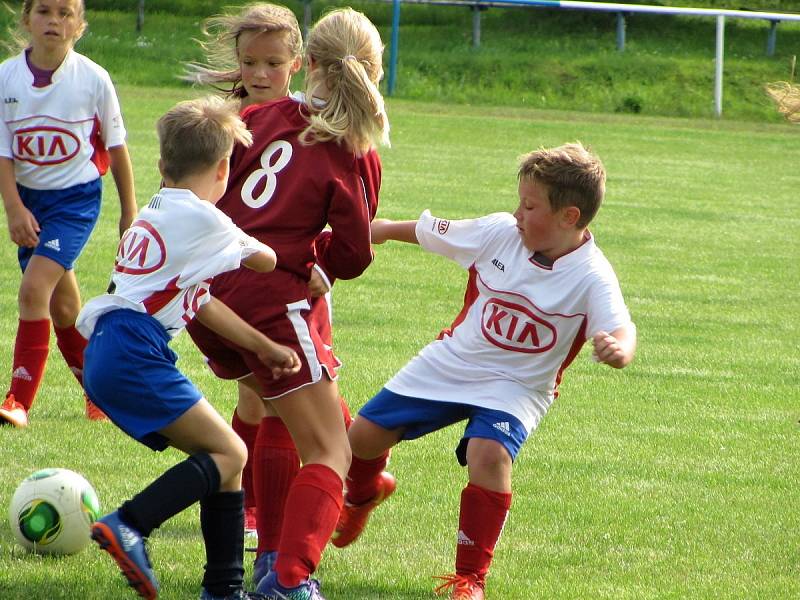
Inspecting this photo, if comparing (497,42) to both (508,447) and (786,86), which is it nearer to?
(786,86)

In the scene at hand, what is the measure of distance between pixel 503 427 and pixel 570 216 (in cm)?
69

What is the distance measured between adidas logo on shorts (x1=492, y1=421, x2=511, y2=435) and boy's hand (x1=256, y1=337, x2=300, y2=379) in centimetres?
67

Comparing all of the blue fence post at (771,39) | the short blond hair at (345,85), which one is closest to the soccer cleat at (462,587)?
the short blond hair at (345,85)

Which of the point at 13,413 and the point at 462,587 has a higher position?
the point at 462,587

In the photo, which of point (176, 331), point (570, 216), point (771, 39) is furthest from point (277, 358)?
point (771, 39)

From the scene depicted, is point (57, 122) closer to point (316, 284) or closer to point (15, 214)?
point (15, 214)

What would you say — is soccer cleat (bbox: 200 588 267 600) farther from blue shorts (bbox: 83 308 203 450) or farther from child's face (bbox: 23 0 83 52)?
child's face (bbox: 23 0 83 52)

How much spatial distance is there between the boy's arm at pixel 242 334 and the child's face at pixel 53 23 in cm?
268

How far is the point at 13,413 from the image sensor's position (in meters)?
5.66

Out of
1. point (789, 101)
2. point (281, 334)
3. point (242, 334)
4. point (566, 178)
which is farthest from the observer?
point (789, 101)

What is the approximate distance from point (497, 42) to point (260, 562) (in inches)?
1163

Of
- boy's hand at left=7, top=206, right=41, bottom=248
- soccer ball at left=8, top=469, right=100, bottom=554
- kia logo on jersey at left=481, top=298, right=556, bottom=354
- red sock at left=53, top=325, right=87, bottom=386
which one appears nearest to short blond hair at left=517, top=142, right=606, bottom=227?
kia logo on jersey at left=481, top=298, right=556, bottom=354

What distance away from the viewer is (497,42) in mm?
32469

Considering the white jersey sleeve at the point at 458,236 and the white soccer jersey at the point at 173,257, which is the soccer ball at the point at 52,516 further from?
the white jersey sleeve at the point at 458,236
